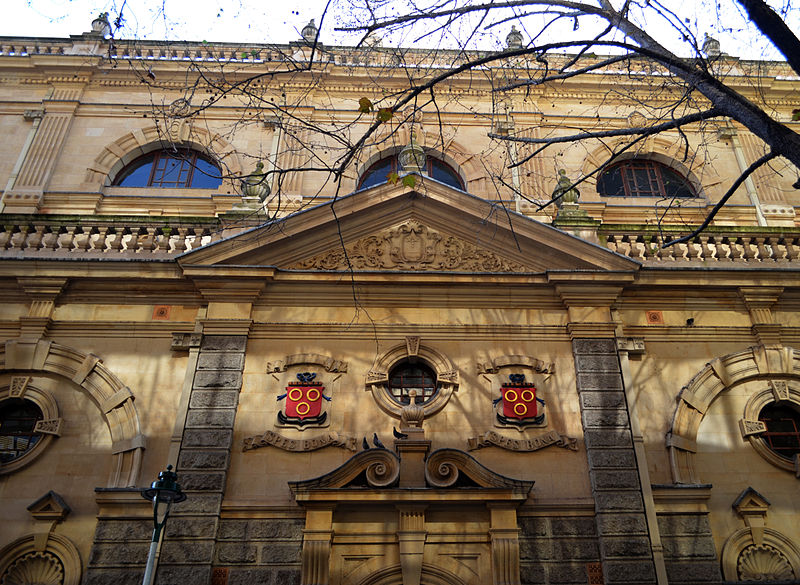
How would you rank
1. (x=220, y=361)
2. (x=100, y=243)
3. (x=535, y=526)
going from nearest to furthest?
(x=535, y=526), (x=220, y=361), (x=100, y=243)

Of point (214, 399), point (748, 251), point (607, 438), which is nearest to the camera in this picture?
point (607, 438)

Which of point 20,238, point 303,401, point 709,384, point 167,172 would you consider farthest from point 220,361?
point 709,384

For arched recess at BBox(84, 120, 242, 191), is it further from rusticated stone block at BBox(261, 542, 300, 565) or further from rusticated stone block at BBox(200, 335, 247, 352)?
rusticated stone block at BBox(261, 542, 300, 565)

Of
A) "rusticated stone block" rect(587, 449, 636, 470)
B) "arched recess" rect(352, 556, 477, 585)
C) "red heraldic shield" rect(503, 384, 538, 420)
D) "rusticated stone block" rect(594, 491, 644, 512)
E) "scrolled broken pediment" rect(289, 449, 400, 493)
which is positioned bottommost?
"arched recess" rect(352, 556, 477, 585)

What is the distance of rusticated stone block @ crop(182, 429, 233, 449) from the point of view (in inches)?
408

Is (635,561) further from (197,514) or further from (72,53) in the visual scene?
(72,53)

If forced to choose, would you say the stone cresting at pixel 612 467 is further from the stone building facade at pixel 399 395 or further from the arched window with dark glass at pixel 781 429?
the arched window with dark glass at pixel 781 429

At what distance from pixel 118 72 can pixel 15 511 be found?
11614 millimetres

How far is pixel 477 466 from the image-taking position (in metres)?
10.1

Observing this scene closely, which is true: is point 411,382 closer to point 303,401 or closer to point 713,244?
point 303,401

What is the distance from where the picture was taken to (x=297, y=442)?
1051 centimetres

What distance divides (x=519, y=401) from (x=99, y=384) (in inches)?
272

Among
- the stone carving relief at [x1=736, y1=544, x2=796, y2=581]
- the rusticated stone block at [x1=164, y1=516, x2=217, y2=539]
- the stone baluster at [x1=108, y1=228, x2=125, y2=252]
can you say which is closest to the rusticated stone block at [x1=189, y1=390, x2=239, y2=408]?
the rusticated stone block at [x1=164, y1=516, x2=217, y2=539]

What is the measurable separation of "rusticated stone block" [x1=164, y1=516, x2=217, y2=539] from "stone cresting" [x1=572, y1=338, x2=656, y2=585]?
18.5 feet
